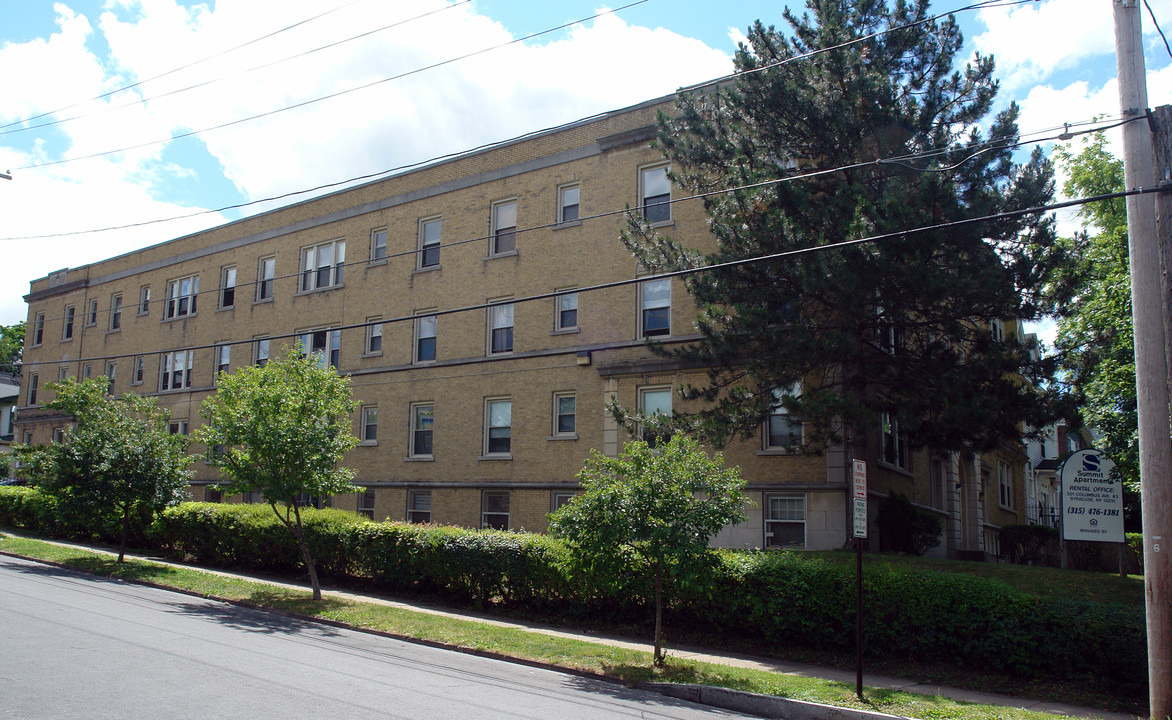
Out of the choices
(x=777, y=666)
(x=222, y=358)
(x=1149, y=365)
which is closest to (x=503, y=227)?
(x=222, y=358)

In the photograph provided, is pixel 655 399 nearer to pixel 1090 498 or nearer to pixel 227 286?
pixel 1090 498

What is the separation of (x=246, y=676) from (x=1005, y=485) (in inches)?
1455

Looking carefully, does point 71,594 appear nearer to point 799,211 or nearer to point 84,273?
point 799,211

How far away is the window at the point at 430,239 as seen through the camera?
2859 centimetres

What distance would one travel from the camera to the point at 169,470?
2192 centimetres

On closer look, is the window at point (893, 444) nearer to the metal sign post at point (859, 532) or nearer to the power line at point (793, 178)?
the power line at point (793, 178)

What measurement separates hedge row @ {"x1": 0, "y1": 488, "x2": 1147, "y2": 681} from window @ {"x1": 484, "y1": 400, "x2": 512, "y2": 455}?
→ 637 centimetres

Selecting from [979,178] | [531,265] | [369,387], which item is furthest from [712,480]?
[369,387]

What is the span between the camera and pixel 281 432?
1673 cm

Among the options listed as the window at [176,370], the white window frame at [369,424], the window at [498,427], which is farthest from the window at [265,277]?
the window at [498,427]

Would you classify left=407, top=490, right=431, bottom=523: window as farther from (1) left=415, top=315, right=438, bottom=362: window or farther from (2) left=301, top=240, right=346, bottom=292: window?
(2) left=301, top=240, right=346, bottom=292: window

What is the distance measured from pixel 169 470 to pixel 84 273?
27.5 m

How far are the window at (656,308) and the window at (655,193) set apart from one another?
1841 mm

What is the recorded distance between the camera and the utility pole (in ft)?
31.0
